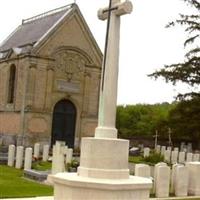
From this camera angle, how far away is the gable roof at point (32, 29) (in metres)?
36.5

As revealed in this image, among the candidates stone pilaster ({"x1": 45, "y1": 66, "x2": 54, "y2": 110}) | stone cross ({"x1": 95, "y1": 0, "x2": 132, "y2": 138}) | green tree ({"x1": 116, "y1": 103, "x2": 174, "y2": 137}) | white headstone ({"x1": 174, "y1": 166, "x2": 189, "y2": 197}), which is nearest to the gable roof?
stone pilaster ({"x1": 45, "y1": 66, "x2": 54, "y2": 110})

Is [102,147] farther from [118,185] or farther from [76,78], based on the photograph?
[76,78]

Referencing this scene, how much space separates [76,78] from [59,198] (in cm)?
2650

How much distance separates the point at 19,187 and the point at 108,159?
236 inches

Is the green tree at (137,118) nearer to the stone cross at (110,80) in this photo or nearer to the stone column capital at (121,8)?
the stone column capital at (121,8)

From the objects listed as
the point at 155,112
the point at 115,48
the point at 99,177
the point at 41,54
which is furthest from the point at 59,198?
the point at 155,112

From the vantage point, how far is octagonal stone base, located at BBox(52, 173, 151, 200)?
9273mm

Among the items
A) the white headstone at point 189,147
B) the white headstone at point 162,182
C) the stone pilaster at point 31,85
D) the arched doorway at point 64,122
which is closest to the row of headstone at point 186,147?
the white headstone at point 189,147

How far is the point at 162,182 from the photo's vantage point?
46.3 ft

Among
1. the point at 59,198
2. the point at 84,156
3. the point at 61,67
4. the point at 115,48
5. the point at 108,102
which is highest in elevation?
the point at 61,67

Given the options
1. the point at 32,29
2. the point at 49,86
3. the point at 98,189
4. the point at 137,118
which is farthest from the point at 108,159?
the point at 137,118

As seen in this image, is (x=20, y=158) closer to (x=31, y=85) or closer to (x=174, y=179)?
(x=174, y=179)

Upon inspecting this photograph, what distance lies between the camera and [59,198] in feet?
32.1

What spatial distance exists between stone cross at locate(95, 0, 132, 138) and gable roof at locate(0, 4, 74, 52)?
81.7ft
